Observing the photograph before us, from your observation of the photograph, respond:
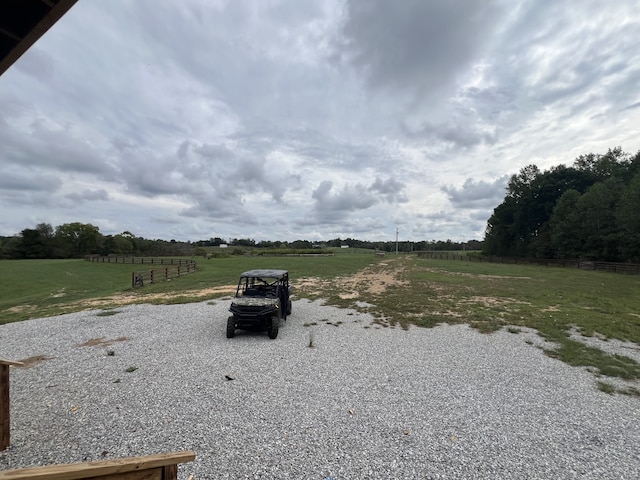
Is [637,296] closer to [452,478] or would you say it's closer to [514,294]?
[514,294]

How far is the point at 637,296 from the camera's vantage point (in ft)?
57.6

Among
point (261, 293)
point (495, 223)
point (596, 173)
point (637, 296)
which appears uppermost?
point (596, 173)

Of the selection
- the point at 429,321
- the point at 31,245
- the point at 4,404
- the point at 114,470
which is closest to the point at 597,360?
the point at 429,321

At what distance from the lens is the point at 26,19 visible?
4203 mm

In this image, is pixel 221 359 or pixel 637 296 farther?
pixel 637 296

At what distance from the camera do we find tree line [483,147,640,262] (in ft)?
123

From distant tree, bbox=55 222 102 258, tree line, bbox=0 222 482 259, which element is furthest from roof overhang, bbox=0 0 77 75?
distant tree, bbox=55 222 102 258

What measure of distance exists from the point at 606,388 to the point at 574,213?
52549 mm

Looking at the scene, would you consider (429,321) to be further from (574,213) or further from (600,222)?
(574,213)

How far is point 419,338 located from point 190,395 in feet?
22.4

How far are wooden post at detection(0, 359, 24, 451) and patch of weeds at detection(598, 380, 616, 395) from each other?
991 cm

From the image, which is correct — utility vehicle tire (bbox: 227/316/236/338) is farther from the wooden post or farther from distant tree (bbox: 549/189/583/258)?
distant tree (bbox: 549/189/583/258)

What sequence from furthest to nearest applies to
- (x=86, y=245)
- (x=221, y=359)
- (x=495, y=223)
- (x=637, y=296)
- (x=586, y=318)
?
(x=86, y=245) → (x=495, y=223) → (x=637, y=296) → (x=586, y=318) → (x=221, y=359)

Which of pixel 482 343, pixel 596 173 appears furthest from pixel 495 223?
pixel 482 343
